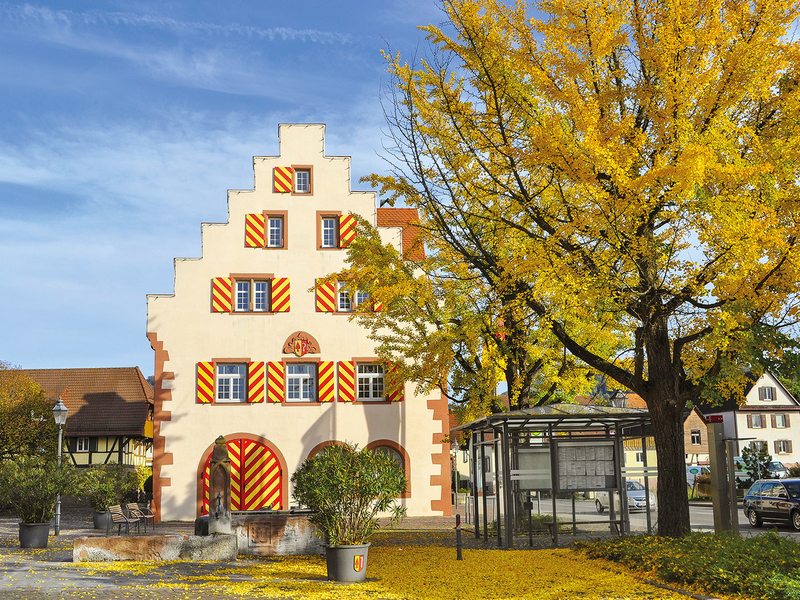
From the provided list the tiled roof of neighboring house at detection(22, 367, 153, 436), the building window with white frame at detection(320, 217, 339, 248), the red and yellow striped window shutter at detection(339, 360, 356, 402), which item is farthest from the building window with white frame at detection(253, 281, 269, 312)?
the tiled roof of neighboring house at detection(22, 367, 153, 436)

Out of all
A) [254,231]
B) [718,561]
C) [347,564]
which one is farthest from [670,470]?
[254,231]

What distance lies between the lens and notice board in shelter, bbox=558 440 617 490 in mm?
16156

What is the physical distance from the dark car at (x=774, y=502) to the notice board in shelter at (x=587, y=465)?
8.06 meters

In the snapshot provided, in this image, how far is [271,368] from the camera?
24.8 meters

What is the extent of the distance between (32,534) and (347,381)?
34.9ft

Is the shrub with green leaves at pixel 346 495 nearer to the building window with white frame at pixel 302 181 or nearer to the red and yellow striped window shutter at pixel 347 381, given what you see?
the red and yellow striped window shutter at pixel 347 381

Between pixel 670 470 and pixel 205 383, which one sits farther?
pixel 205 383

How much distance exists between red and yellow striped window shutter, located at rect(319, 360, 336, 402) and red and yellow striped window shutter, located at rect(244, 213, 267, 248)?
439 cm

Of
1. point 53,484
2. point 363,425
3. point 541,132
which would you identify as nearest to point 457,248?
point 541,132

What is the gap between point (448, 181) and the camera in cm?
1329

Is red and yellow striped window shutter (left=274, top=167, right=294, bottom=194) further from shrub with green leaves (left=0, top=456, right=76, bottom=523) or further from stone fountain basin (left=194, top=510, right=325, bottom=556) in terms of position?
stone fountain basin (left=194, top=510, right=325, bottom=556)

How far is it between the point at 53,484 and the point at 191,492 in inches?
321

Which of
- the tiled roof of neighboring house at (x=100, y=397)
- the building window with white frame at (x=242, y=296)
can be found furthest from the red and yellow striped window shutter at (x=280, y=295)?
the tiled roof of neighboring house at (x=100, y=397)

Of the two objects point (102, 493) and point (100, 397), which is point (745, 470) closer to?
point (102, 493)
